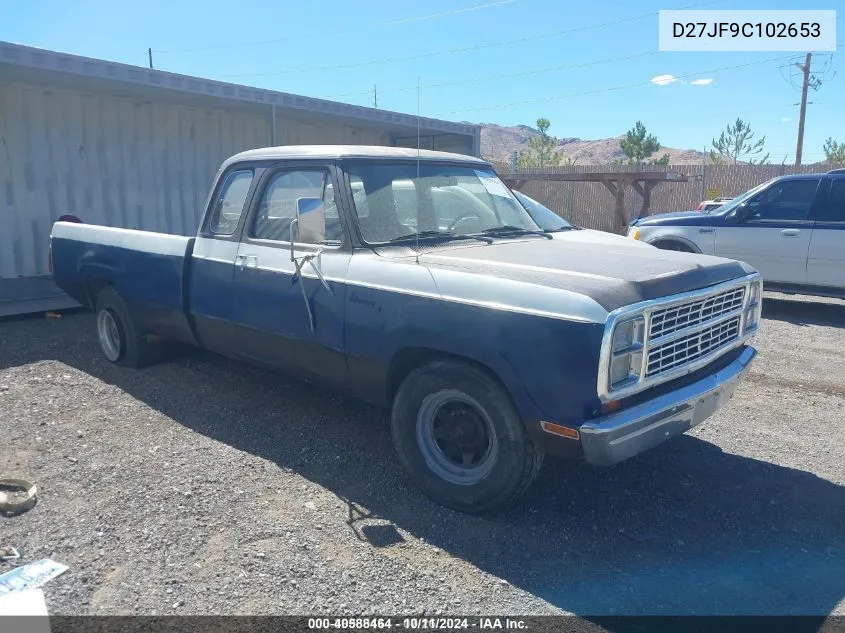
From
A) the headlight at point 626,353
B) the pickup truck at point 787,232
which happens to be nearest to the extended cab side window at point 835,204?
the pickup truck at point 787,232

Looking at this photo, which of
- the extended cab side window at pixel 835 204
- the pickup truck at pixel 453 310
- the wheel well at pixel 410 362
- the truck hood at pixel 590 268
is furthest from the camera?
the extended cab side window at pixel 835 204

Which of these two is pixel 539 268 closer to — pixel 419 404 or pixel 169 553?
pixel 419 404

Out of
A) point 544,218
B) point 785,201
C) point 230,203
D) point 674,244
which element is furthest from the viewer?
point 674,244

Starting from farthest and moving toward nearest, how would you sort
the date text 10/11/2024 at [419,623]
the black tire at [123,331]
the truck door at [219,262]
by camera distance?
the black tire at [123,331] < the truck door at [219,262] < the date text 10/11/2024 at [419,623]

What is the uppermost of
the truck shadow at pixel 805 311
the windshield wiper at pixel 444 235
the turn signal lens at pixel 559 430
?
the windshield wiper at pixel 444 235

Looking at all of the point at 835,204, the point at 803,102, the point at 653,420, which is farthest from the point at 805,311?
the point at 803,102

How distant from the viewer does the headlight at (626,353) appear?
3.06 metres

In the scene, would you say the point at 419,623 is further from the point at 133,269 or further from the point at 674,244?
the point at 674,244

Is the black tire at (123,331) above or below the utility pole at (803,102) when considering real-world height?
below

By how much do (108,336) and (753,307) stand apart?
17.8ft

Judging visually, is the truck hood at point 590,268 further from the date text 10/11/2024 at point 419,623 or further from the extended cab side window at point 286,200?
the date text 10/11/2024 at point 419,623

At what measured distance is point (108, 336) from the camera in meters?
6.27

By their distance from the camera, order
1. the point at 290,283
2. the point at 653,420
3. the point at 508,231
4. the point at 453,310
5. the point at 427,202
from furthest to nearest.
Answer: the point at 508,231 < the point at 427,202 < the point at 290,283 < the point at 453,310 < the point at 653,420

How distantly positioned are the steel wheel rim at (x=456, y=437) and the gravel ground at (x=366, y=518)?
0.23m
